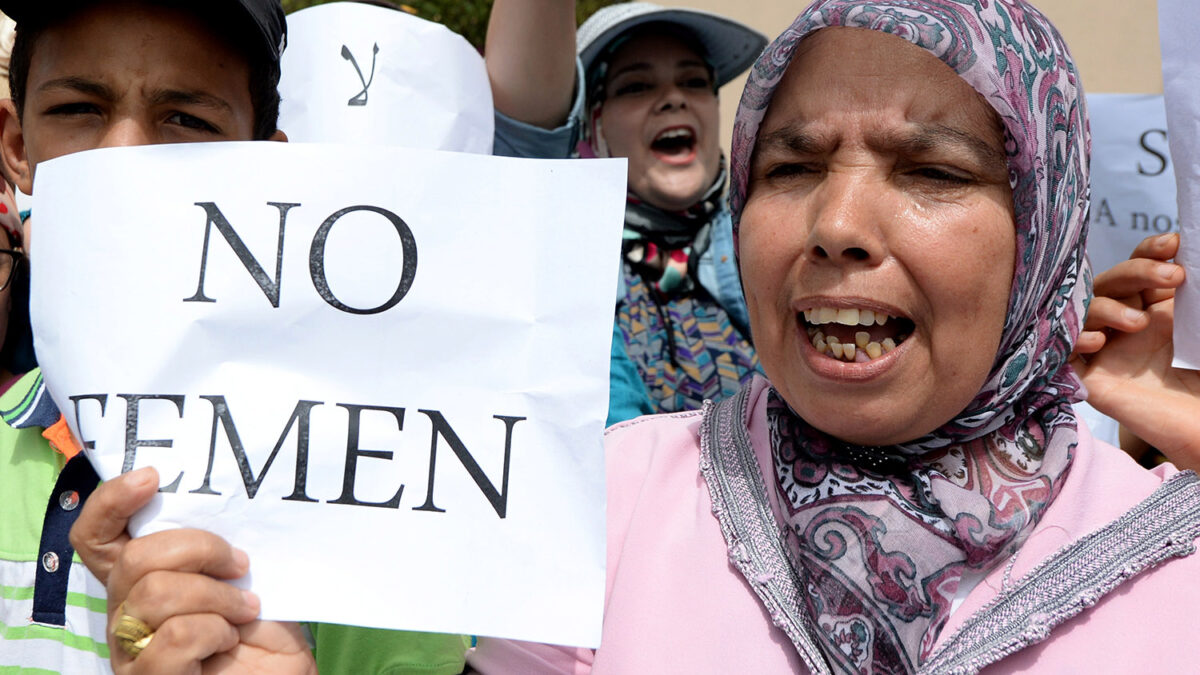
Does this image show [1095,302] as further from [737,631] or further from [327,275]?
[327,275]

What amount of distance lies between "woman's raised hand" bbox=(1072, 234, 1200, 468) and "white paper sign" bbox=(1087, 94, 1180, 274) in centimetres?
69

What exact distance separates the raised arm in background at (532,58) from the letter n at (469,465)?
5.17ft

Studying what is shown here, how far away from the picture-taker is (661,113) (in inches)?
143

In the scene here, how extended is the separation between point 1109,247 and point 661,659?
6.22 feet

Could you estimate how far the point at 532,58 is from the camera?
275 cm

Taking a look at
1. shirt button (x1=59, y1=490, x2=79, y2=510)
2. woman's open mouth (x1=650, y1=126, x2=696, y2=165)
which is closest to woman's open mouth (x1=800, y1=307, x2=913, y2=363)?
shirt button (x1=59, y1=490, x2=79, y2=510)

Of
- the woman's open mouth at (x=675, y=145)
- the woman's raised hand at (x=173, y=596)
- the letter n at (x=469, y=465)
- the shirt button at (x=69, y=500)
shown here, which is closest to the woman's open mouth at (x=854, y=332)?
the letter n at (x=469, y=465)

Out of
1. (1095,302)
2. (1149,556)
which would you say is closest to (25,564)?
(1149,556)

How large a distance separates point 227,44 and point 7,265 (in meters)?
0.68

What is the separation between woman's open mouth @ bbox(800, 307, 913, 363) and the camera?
1.68m

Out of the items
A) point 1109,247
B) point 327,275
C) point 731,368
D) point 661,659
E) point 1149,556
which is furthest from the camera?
point 731,368

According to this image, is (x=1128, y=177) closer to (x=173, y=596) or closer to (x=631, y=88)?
(x=631, y=88)

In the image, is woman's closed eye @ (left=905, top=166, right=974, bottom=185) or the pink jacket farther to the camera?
woman's closed eye @ (left=905, top=166, right=974, bottom=185)

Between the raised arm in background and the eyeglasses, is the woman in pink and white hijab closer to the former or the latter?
the raised arm in background
